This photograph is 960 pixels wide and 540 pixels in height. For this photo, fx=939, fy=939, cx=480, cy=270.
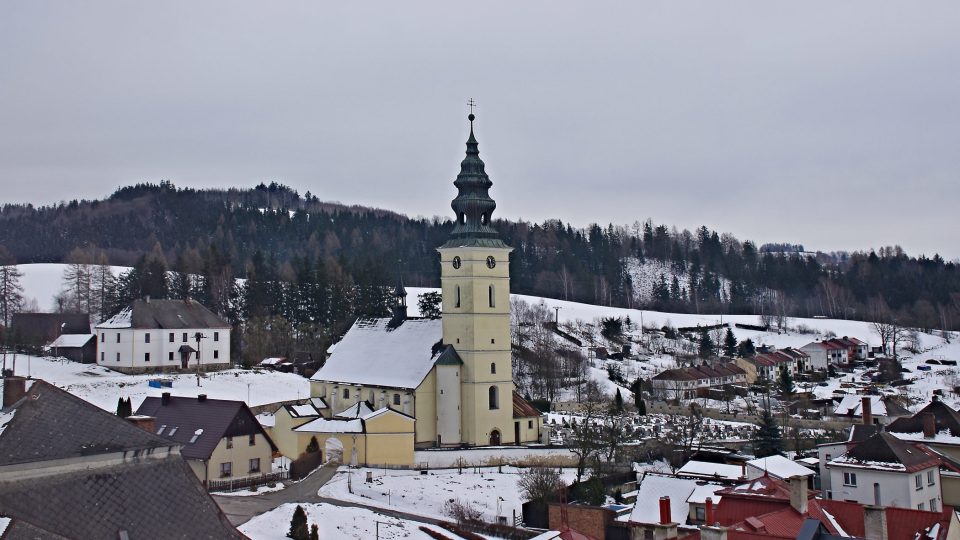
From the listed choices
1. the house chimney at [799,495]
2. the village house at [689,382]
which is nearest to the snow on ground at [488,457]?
the house chimney at [799,495]

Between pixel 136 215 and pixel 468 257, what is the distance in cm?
12317

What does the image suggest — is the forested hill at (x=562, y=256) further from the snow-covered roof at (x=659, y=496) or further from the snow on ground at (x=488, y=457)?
the snow-covered roof at (x=659, y=496)

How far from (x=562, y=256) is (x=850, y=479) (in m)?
100.0

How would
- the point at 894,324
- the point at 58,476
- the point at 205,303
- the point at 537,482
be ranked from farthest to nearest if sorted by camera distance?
the point at 894,324 < the point at 205,303 < the point at 537,482 < the point at 58,476

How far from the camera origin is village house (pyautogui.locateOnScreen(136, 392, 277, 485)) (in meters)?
33.4

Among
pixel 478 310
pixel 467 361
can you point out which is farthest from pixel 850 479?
pixel 478 310

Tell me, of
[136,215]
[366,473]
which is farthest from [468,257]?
[136,215]

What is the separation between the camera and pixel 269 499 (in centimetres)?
3206

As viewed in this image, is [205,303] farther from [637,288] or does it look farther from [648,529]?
[637,288]

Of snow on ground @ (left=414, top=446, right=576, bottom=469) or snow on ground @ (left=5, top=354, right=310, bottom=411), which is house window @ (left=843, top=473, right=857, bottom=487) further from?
snow on ground @ (left=5, top=354, right=310, bottom=411)

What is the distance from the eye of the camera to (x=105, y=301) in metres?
76.7

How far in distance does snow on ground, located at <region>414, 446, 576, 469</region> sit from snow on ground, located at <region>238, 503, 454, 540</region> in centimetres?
911

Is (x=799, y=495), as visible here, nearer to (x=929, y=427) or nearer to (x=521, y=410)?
(x=929, y=427)

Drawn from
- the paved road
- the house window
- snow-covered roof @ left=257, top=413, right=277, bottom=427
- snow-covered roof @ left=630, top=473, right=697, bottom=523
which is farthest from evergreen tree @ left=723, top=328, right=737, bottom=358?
snow-covered roof @ left=630, top=473, right=697, bottom=523
